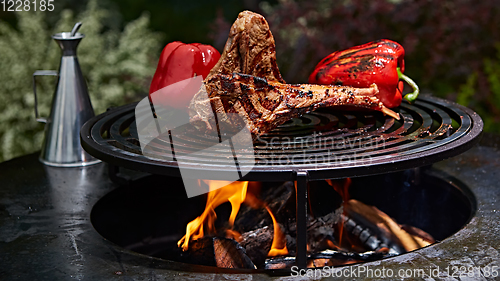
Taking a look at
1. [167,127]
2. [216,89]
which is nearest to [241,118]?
[216,89]

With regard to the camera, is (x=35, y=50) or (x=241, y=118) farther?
(x=35, y=50)

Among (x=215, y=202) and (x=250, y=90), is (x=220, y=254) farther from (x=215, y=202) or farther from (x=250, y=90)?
(x=250, y=90)

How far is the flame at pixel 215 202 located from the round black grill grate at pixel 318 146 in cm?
31

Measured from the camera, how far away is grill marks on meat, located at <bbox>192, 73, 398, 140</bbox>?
200 centimetres

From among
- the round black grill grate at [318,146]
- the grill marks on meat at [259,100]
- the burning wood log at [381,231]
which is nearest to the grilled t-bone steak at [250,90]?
the grill marks on meat at [259,100]

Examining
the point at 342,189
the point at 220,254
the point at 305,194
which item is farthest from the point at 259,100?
the point at 342,189

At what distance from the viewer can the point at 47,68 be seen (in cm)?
534

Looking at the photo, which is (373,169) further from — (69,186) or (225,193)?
(69,186)

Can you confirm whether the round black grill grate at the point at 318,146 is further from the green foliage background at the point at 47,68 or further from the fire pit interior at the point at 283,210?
the green foliage background at the point at 47,68

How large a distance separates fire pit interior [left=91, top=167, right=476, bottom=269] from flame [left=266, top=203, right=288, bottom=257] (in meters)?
0.03

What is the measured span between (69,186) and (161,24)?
606cm

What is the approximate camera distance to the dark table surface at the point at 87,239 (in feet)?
5.95

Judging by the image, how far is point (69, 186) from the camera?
265 centimetres

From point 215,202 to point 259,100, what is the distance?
0.61 metres
